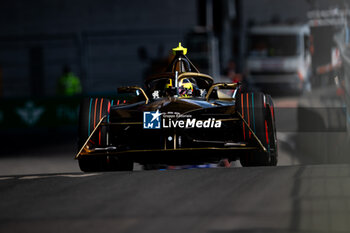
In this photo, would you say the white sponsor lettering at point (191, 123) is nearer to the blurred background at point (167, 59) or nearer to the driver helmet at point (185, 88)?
the driver helmet at point (185, 88)

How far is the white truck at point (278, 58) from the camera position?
2614 centimetres

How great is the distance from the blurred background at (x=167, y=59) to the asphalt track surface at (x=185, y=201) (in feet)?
9.02

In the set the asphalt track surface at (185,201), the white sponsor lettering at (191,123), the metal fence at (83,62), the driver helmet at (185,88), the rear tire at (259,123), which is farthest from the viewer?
the metal fence at (83,62)

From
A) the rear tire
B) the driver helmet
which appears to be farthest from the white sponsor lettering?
the driver helmet

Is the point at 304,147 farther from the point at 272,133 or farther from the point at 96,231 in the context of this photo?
the point at 96,231

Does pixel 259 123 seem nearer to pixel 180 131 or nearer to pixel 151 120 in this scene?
pixel 180 131

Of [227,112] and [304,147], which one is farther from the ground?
[227,112]

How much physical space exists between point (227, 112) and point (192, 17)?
1016 inches

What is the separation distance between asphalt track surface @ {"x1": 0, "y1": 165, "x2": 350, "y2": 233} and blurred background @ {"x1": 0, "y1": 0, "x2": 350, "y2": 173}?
275cm

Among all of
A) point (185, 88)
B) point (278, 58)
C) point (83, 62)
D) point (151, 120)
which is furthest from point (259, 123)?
point (278, 58)

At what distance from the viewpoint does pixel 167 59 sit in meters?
25.7

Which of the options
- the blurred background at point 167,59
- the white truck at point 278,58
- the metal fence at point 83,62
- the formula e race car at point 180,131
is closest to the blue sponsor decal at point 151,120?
the formula e race car at point 180,131

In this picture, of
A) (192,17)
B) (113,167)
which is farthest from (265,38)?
(113,167)

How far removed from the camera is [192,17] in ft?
110
